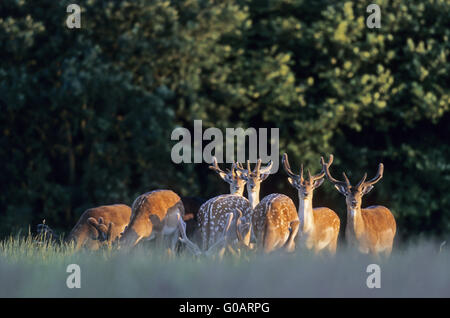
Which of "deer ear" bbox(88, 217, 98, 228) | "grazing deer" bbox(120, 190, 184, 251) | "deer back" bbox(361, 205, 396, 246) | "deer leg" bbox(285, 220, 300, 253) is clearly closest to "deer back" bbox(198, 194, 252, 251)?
"grazing deer" bbox(120, 190, 184, 251)

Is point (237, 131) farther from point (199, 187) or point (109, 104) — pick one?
point (109, 104)

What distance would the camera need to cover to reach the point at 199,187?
17.4 meters

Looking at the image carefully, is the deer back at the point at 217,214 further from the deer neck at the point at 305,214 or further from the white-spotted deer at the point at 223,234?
the deer neck at the point at 305,214

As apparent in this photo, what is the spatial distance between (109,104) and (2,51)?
2.53 meters

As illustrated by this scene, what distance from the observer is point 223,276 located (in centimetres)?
788

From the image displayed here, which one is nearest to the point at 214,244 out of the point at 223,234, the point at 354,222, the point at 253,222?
the point at 223,234

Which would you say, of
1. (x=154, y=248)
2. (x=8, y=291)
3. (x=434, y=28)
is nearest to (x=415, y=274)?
(x=154, y=248)

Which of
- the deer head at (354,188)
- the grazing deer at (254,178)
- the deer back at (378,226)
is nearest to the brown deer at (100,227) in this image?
the grazing deer at (254,178)

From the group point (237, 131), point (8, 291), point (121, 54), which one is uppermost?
point (121, 54)

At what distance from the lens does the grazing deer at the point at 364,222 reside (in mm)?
9297

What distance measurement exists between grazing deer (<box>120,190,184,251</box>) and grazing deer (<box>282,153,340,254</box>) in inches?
61.0

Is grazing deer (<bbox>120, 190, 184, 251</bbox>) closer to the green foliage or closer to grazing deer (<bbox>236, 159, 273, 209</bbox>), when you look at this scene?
grazing deer (<bbox>236, 159, 273, 209</bbox>)

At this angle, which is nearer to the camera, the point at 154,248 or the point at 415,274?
the point at 415,274

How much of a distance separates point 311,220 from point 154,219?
2.03 metres
